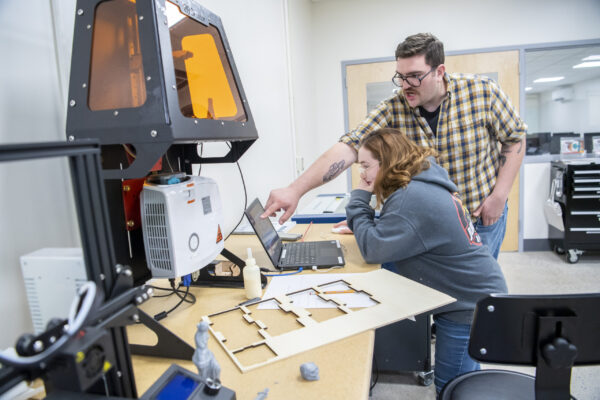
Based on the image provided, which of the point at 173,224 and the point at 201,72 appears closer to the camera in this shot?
the point at 173,224

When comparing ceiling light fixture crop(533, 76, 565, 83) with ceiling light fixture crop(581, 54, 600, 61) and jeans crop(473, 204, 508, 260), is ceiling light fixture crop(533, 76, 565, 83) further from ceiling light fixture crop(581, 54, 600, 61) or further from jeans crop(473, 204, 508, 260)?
jeans crop(473, 204, 508, 260)

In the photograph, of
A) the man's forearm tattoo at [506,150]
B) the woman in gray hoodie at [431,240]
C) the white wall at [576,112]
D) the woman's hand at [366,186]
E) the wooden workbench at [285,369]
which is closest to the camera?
the wooden workbench at [285,369]

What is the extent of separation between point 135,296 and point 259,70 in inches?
76.9

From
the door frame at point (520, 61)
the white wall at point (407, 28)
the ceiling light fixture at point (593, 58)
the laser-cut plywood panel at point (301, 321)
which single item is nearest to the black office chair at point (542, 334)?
the laser-cut plywood panel at point (301, 321)

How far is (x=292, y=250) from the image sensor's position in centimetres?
147

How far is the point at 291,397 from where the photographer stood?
2.09ft


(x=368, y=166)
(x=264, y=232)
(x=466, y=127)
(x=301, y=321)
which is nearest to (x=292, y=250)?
(x=264, y=232)

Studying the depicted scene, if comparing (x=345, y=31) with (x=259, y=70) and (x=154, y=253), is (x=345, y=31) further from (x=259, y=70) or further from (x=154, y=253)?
(x=154, y=253)

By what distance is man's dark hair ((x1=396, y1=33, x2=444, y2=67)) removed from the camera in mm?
1596

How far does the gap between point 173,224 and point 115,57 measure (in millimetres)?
401

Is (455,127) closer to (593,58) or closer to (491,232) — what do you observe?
(491,232)

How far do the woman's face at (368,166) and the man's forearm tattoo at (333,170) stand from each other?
22 centimetres

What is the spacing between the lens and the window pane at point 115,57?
2.78 ft

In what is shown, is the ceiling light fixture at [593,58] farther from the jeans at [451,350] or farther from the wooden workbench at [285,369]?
the wooden workbench at [285,369]
